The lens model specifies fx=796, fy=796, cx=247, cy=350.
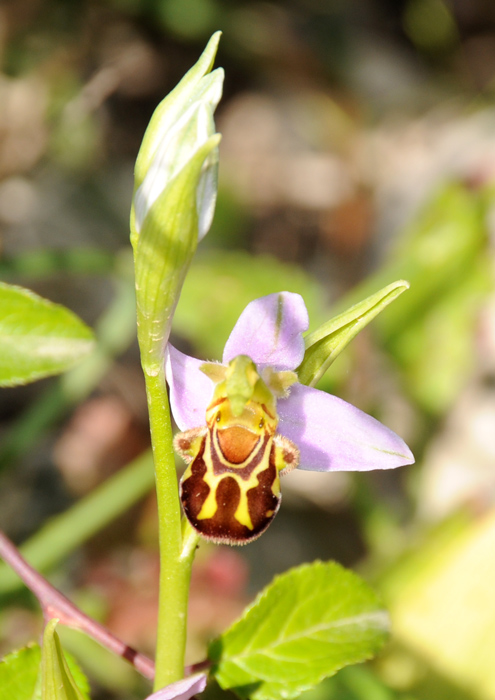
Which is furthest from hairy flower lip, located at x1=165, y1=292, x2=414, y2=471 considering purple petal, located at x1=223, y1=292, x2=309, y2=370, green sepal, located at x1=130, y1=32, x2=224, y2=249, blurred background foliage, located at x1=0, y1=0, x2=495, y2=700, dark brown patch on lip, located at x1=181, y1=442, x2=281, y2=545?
blurred background foliage, located at x1=0, y1=0, x2=495, y2=700

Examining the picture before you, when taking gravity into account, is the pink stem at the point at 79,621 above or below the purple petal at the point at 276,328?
below

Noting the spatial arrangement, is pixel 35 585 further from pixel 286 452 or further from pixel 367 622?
pixel 367 622

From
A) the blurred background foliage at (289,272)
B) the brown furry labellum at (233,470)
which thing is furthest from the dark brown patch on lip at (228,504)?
the blurred background foliage at (289,272)

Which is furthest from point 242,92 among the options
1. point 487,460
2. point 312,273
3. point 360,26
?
point 487,460

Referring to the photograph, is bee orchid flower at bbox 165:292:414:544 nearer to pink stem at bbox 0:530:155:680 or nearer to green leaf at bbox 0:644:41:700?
pink stem at bbox 0:530:155:680

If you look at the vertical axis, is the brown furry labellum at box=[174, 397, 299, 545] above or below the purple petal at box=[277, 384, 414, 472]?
below

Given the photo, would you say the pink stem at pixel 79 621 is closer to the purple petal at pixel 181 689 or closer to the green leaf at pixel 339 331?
the purple petal at pixel 181 689

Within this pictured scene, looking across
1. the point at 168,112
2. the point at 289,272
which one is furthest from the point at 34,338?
the point at 289,272
